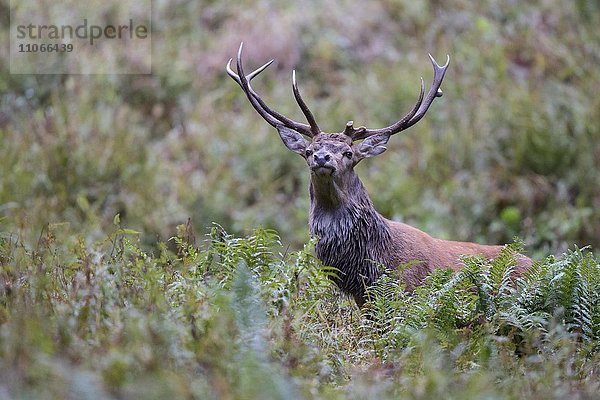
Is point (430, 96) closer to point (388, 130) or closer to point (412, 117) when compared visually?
point (412, 117)

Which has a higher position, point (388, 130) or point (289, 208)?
point (388, 130)

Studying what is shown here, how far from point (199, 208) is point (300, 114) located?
2.04 m

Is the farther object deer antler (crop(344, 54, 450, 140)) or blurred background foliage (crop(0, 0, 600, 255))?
blurred background foliage (crop(0, 0, 600, 255))

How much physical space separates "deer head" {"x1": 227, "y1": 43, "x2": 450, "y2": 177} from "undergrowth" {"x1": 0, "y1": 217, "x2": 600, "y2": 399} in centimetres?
86

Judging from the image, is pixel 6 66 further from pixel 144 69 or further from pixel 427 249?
pixel 427 249

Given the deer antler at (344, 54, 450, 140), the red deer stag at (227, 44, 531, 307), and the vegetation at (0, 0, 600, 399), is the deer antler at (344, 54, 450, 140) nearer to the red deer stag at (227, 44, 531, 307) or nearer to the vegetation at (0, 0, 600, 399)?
the red deer stag at (227, 44, 531, 307)

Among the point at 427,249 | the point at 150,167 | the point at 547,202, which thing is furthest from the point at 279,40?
the point at 427,249
